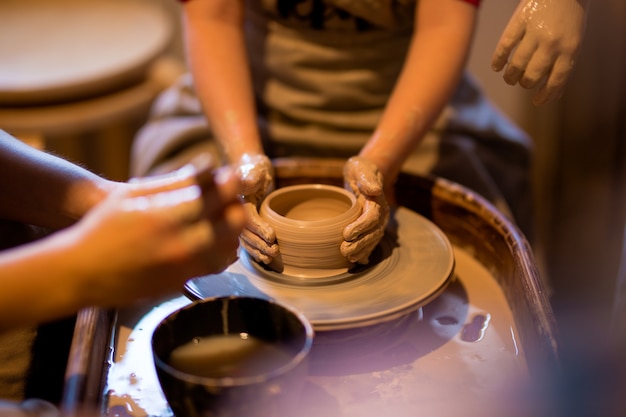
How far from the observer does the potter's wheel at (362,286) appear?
1.14 meters

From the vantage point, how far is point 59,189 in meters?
1.18

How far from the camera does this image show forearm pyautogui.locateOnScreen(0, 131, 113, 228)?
45.8 inches

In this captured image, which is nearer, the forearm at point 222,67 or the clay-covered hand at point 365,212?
the clay-covered hand at point 365,212

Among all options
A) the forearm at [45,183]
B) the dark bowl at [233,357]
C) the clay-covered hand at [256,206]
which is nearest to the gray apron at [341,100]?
the clay-covered hand at [256,206]

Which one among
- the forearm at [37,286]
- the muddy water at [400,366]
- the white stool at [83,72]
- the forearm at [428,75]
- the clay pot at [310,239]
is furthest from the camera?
the white stool at [83,72]

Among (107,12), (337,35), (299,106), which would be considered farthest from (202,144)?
(107,12)

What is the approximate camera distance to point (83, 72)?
7.61 feet

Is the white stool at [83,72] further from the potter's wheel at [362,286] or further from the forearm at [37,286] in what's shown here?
the forearm at [37,286]

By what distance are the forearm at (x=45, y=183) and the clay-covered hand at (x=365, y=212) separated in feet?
1.35

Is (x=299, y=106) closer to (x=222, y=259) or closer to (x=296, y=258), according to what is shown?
(x=296, y=258)

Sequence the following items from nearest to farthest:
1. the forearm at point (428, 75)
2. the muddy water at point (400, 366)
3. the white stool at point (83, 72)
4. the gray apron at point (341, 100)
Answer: the muddy water at point (400, 366) < the forearm at point (428, 75) < the gray apron at point (341, 100) < the white stool at point (83, 72)

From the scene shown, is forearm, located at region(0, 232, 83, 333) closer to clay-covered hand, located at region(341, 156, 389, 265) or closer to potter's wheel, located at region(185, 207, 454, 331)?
potter's wheel, located at region(185, 207, 454, 331)

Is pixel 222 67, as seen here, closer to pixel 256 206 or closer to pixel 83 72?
pixel 256 206

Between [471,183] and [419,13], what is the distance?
1.44 ft
